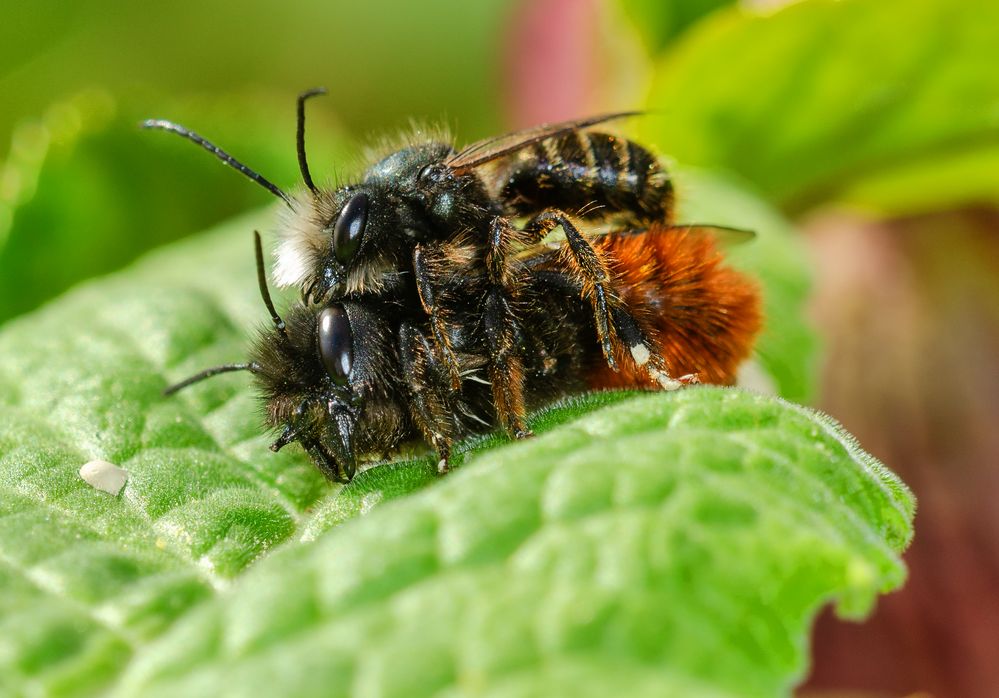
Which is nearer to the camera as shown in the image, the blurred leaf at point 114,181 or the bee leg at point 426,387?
the bee leg at point 426,387

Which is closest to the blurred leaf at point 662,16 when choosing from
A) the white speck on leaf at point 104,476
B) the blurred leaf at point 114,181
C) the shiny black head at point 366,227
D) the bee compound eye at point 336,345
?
the blurred leaf at point 114,181

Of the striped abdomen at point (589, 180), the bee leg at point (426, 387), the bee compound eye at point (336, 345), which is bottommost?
the bee leg at point (426, 387)

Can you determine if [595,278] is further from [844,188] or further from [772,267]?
[844,188]

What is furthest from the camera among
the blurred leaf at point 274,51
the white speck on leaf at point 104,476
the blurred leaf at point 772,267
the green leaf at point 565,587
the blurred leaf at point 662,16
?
the blurred leaf at point 274,51

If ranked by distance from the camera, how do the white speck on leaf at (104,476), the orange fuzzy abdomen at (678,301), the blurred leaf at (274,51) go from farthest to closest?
the blurred leaf at (274,51)
the orange fuzzy abdomen at (678,301)
the white speck on leaf at (104,476)

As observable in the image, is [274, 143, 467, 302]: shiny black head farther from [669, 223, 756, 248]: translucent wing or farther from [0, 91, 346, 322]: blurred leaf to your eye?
[0, 91, 346, 322]: blurred leaf

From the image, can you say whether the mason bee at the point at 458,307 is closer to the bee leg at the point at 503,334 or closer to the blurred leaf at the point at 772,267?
the bee leg at the point at 503,334

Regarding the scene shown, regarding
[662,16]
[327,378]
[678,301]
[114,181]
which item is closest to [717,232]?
[678,301]

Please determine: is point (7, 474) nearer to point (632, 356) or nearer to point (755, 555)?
point (632, 356)
